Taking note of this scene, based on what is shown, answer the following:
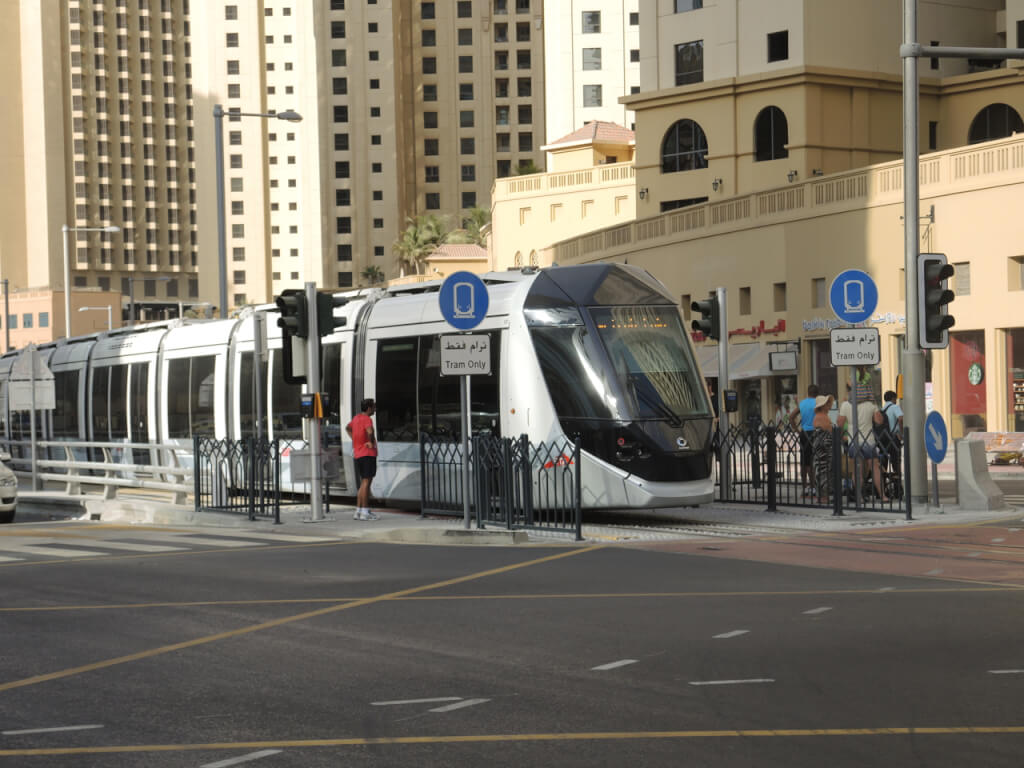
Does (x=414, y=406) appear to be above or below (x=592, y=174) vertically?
below

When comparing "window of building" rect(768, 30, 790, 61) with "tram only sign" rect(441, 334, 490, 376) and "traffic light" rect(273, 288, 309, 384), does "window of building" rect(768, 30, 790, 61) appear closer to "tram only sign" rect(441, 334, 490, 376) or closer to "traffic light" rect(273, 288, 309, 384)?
"traffic light" rect(273, 288, 309, 384)

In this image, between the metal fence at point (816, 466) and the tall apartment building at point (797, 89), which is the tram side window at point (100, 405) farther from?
the tall apartment building at point (797, 89)

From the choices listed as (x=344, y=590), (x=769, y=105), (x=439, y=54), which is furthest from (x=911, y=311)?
(x=439, y=54)

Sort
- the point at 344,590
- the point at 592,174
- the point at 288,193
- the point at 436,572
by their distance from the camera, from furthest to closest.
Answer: the point at 288,193
the point at 592,174
the point at 436,572
the point at 344,590

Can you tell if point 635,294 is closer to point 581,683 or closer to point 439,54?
point 581,683

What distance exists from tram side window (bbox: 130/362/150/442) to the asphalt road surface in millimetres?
14625

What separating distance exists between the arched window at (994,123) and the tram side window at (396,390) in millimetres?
36222

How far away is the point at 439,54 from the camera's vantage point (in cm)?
14725

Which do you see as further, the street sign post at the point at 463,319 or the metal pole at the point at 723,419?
the metal pole at the point at 723,419

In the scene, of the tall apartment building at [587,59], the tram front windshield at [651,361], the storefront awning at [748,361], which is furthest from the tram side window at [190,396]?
the tall apartment building at [587,59]

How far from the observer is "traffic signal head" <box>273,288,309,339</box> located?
20469 mm

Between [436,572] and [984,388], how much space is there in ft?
93.6

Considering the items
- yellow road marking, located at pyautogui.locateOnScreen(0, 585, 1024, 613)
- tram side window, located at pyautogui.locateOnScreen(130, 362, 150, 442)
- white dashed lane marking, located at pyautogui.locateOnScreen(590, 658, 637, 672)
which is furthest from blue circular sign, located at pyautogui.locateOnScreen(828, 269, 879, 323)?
tram side window, located at pyautogui.locateOnScreen(130, 362, 150, 442)

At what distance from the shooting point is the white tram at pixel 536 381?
63.6 ft
